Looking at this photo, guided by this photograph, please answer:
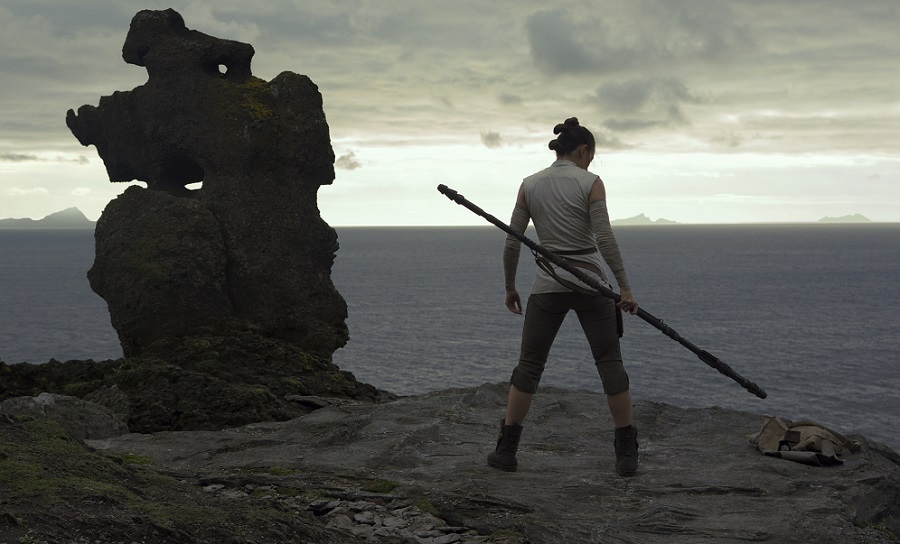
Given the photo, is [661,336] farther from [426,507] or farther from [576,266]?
[426,507]

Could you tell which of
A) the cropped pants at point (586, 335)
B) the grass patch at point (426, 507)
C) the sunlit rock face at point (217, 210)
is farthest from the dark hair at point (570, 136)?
the sunlit rock face at point (217, 210)

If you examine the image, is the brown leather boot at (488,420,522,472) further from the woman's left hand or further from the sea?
the sea

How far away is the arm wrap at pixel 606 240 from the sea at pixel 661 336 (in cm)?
407

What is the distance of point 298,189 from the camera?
1529cm

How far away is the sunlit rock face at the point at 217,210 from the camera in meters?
13.8

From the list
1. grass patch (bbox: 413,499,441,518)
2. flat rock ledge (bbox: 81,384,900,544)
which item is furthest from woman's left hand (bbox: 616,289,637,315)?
grass patch (bbox: 413,499,441,518)

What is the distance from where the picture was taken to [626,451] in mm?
8070

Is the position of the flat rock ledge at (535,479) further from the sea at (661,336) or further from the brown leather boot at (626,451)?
the sea at (661,336)

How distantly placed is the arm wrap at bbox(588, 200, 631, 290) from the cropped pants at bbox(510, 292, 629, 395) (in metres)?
0.32

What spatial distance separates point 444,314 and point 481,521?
8361 cm

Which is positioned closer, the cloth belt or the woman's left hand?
the woman's left hand

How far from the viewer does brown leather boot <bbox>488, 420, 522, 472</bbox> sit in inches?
318

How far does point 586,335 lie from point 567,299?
0.38 m

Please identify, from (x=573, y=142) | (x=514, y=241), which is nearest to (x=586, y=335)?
(x=514, y=241)
